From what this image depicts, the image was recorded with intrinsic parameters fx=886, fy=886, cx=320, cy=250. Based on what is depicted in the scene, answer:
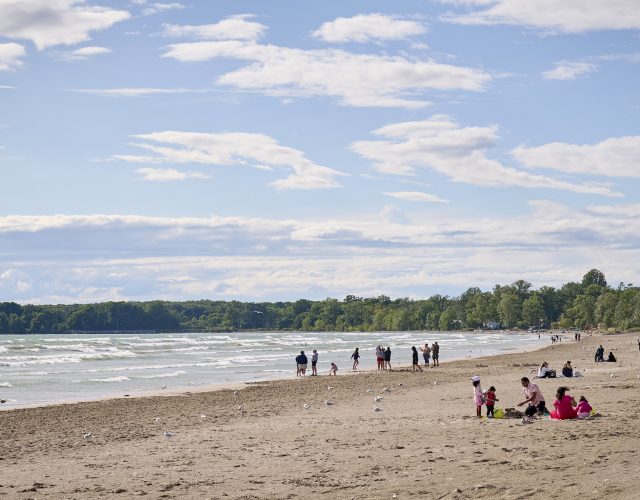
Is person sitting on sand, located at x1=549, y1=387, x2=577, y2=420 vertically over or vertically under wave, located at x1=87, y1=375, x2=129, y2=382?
over

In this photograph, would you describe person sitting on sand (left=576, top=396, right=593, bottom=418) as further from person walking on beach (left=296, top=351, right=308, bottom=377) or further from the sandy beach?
→ person walking on beach (left=296, top=351, right=308, bottom=377)

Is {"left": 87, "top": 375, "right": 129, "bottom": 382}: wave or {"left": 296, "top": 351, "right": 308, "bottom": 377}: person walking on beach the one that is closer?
{"left": 296, "top": 351, "right": 308, "bottom": 377}: person walking on beach

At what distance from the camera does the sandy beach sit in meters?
11.7

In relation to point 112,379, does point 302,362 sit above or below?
above

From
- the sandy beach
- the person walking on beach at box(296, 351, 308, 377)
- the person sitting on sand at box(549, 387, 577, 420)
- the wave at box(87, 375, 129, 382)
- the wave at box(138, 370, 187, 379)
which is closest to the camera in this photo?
the sandy beach

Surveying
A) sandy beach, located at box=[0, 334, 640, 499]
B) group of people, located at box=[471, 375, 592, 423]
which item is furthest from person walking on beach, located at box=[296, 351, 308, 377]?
group of people, located at box=[471, 375, 592, 423]

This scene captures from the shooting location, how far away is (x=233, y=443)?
16.8 m

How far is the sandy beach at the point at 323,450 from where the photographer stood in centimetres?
1167

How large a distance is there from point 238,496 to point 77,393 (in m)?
22.3

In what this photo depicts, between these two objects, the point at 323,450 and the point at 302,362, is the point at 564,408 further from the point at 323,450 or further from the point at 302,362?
the point at 302,362

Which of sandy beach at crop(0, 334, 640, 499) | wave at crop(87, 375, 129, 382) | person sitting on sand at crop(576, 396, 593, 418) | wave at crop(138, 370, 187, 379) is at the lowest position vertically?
wave at crop(138, 370, 187, 379)

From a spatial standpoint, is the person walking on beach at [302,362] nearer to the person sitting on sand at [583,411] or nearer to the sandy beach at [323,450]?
the sandy beach at [323,450]

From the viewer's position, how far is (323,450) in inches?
598

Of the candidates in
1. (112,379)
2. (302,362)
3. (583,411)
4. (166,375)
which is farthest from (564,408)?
(166,375)
